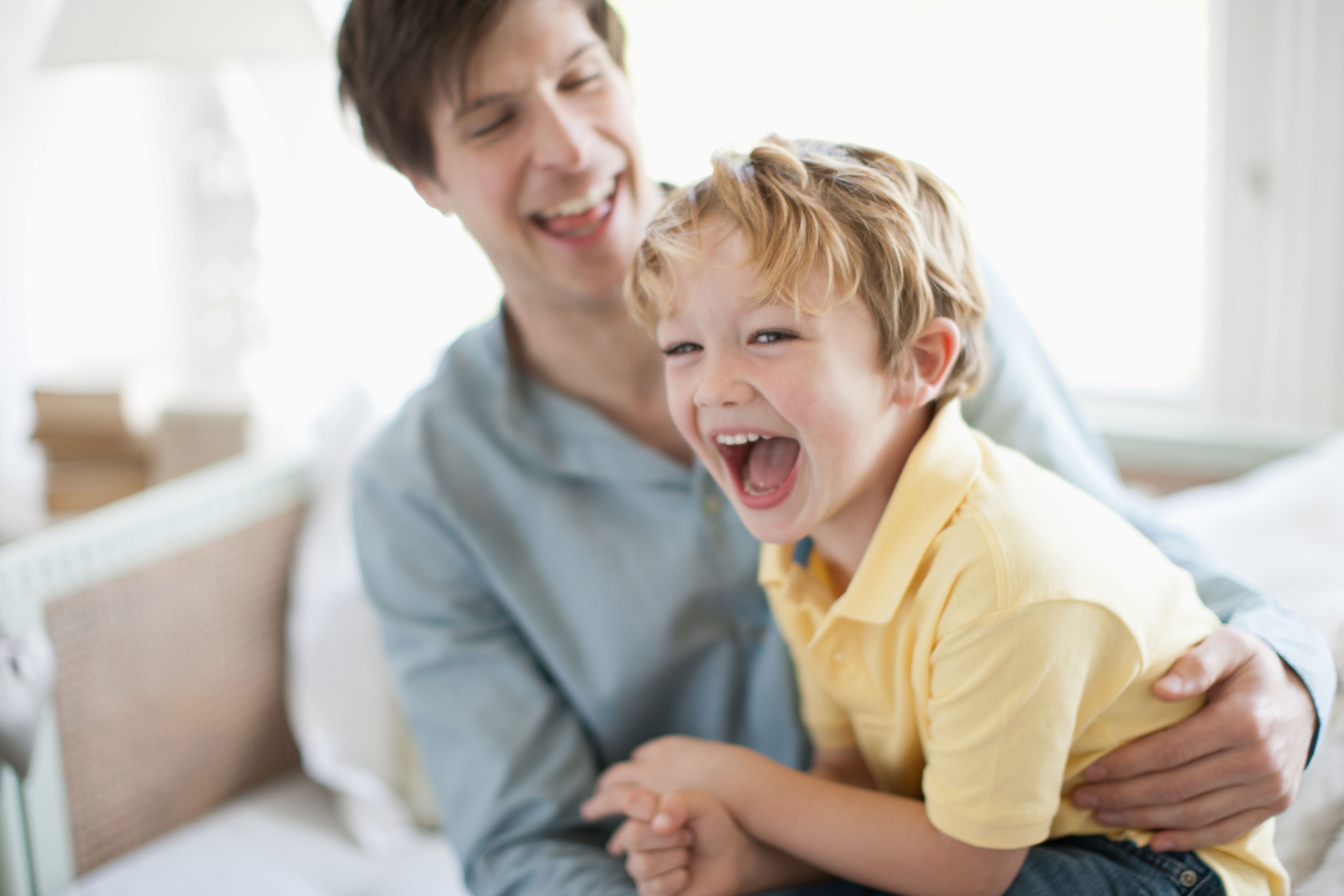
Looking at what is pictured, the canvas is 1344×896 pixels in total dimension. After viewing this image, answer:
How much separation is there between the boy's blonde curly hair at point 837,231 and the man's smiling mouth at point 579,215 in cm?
22

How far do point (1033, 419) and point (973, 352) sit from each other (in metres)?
0.21

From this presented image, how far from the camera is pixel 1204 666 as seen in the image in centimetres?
87

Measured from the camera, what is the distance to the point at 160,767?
1448 millimetres

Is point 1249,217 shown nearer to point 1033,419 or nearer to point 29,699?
point 1033,419

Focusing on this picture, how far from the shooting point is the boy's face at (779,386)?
2.75ft

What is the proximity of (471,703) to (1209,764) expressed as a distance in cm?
70

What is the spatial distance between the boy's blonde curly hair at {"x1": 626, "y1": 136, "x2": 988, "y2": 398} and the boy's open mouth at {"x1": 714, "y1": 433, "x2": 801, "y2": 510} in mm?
114

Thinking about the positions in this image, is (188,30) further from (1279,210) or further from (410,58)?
(1279,210)

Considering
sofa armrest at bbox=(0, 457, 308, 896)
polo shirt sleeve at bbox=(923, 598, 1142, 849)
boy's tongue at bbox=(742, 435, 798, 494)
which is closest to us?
polo shirt sleeve at bbox=(923, 598, 1142, 849)

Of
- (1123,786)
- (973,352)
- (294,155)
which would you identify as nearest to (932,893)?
(1123,786)

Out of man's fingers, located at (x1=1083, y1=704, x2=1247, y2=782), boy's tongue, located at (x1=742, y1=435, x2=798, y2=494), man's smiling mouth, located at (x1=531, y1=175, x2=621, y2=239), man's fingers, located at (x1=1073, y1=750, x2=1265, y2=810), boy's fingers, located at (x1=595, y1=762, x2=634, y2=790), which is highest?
man's smiling mouth, located at (x1=531, y1=175, x2=621, y2=239)

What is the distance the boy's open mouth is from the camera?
90 centimetres

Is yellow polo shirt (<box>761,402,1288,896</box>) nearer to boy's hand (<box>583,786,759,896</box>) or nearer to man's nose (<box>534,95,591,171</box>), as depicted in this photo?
boy's hand (<box>583,786,759,896</box>)

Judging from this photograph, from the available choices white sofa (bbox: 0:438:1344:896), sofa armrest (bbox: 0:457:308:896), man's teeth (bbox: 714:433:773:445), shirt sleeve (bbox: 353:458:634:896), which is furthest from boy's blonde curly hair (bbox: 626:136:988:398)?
sofa armrest (bbox: 0:457:308:896)
